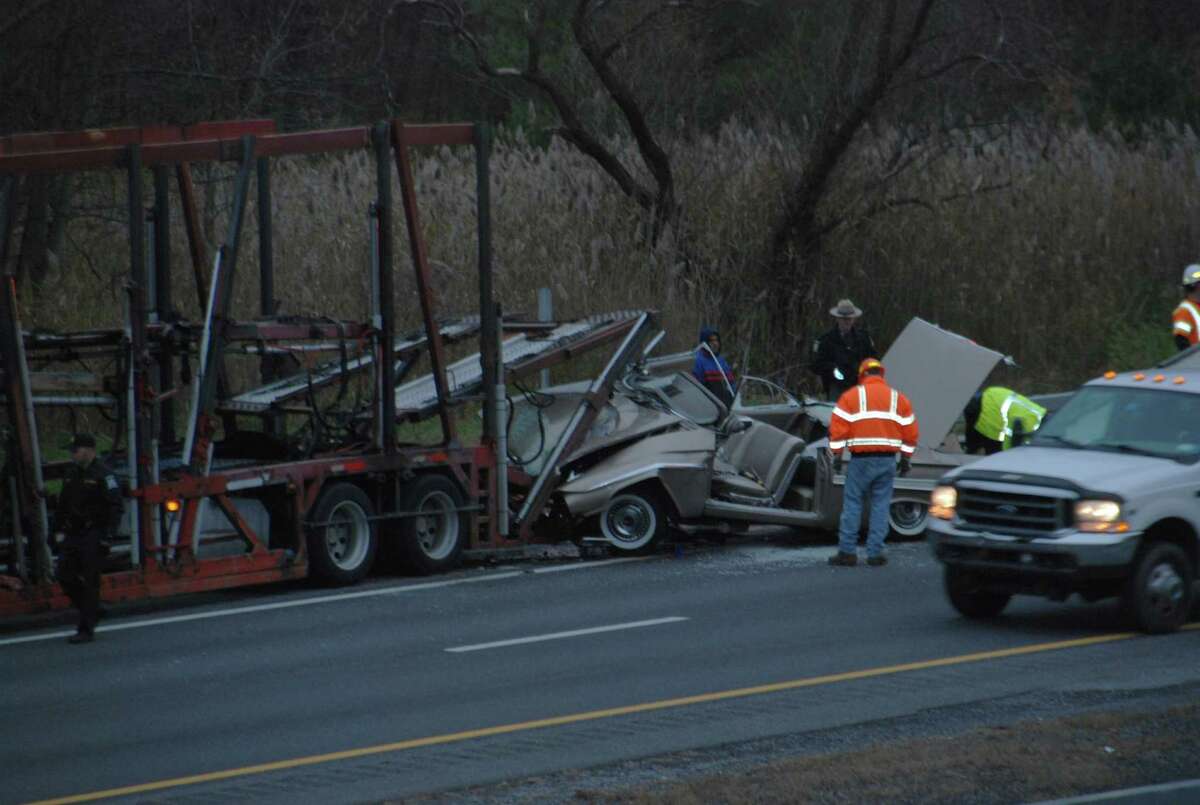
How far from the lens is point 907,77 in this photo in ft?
82.3

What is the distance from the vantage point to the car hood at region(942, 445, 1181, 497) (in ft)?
38.6

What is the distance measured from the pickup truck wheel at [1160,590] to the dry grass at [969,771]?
9.42 ft

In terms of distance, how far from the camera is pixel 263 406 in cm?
1546

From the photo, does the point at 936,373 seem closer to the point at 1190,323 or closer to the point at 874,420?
the point at 1190,323

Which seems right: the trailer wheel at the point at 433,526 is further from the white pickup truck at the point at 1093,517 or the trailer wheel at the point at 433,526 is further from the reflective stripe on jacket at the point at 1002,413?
the reflective stripe on jacket at the point at 1002,413

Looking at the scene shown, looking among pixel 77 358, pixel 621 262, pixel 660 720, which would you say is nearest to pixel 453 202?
pixel 621 262

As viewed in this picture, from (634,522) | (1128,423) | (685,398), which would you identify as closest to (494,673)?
(1128,423)

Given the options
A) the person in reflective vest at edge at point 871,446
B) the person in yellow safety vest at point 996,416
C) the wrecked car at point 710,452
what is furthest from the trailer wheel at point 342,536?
the person in yellow safety vest at point 996,416

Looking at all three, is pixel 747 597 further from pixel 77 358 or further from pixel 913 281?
pixel 913 281

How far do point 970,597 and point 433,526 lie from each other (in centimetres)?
495

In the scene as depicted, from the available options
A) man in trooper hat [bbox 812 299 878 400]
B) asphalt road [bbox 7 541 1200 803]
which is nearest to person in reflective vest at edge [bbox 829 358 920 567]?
asphalt road [bbox 7 541 1200 803]

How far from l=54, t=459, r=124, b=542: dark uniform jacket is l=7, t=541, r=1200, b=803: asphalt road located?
77cm

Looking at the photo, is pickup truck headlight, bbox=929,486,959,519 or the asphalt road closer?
the asphalt road

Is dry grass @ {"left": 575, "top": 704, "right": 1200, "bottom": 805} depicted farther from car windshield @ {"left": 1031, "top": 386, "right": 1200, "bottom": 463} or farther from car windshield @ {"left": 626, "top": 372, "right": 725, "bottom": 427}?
car windshield @ {"left": 626, "top": 372, "right": 725, "bottom": 427}
